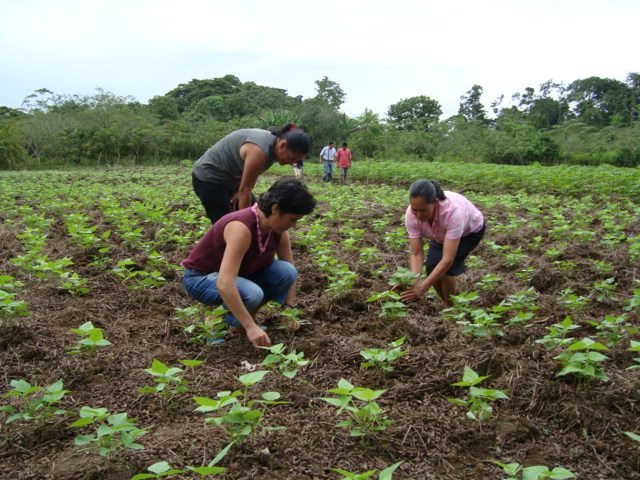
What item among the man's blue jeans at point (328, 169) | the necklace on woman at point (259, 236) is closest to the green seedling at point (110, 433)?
the necklace on woman at point (259, 236)

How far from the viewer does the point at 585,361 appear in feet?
7.70

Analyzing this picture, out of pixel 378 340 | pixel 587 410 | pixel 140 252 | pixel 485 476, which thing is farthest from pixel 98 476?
pixel 140 252

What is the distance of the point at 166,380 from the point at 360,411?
31.6 inches

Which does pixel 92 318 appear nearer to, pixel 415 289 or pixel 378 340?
pixel 378 340

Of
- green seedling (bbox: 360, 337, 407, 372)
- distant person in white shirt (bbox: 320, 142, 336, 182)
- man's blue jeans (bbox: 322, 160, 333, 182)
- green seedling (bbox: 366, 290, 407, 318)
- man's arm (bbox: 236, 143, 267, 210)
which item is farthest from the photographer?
man's blue jeans (bbox: 322, 160, 333, 182)

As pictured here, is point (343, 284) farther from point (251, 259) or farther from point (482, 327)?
point (482, 327)

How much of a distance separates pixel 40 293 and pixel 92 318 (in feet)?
2.43

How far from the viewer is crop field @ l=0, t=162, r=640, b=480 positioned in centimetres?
202

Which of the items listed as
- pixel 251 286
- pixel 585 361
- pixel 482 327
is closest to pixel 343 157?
pixel 251 286

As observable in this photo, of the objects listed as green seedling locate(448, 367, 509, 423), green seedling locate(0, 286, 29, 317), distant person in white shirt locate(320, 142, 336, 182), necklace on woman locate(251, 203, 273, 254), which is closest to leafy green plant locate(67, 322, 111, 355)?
green seedling locate(0, 286, 29, 317)

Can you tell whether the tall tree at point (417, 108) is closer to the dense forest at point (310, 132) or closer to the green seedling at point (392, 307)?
the dense forest at point (310, 132)

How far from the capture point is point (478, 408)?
2268 millimetres

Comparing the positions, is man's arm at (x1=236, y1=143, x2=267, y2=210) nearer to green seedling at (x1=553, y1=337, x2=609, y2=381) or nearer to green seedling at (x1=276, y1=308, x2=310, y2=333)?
green seedling at (x1=276, y1=308, x2=310, y2=333)

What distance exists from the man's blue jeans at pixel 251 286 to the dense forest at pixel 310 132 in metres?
23.9
